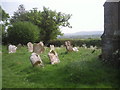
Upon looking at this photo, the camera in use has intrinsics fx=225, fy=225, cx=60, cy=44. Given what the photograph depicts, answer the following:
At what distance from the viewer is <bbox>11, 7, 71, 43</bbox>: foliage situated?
39.4 meters

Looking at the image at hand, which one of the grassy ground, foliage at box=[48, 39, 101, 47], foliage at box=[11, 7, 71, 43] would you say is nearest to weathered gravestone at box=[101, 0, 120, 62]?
the grassy ground

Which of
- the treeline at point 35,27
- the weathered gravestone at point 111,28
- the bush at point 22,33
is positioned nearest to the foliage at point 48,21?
the treeline at point 35,27

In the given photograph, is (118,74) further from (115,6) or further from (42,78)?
(115,6)

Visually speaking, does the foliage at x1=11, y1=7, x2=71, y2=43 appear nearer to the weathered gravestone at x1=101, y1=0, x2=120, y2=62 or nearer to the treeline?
the treeline

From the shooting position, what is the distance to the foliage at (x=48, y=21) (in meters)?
39.4

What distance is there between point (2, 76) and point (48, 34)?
97.4ft

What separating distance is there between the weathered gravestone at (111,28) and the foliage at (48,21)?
25.5 meters

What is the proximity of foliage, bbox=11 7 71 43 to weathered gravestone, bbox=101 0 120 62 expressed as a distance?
25.5m

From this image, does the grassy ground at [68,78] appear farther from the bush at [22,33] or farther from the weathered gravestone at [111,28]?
the bush at [22,33]

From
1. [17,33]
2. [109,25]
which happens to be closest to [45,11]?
[17,33]

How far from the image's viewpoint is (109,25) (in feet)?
40.6

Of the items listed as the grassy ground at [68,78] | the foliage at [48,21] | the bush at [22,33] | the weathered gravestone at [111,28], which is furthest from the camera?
the foliage at [48,21]

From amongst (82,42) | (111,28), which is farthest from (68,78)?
(82,42)

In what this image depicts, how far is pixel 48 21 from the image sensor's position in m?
40.3
